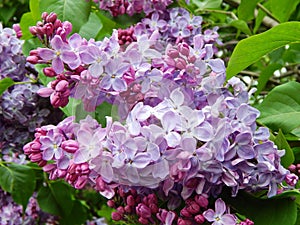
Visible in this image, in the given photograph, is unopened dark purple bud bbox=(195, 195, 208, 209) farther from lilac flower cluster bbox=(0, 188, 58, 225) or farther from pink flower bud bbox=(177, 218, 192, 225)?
lilac flower cluster bbox=(0, 188, 58, 225)

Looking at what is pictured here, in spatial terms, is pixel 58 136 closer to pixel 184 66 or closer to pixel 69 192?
pixel 184 66

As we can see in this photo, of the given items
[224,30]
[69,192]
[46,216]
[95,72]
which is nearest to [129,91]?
[95,72]

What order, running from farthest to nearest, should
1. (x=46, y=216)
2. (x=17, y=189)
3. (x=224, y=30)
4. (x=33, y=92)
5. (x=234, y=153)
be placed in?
1. (x=224, y=30)
2. (x=46, y=216)
3. (x=17, y=189)
4. (x=33, y=92)
5. (x=234, y=153)

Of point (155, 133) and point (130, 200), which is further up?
point (155, 133)

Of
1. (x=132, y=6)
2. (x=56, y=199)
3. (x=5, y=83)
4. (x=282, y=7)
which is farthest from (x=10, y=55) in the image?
(x=282, y=7)

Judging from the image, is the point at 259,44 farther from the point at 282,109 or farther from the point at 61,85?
the point at 61,85
